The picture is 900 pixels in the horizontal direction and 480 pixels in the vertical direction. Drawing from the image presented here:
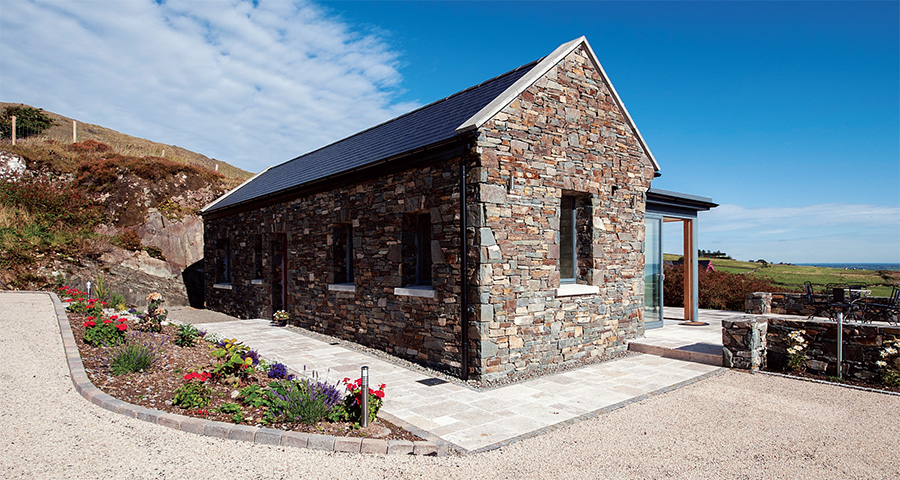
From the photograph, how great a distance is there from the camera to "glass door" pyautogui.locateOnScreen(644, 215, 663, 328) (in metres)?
11.5

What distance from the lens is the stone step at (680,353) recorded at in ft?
27.5

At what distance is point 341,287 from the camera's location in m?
10.5

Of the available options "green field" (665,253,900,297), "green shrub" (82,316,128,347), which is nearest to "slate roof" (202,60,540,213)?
"green shrub" (82,316,128,347)

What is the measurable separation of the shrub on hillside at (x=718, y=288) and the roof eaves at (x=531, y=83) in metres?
8.49

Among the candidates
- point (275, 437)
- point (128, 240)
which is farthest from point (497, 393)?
point (128, 240)

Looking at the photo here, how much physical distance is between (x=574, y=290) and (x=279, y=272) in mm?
8940

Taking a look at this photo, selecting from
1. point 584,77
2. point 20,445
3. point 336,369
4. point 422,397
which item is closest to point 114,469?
point 20,445

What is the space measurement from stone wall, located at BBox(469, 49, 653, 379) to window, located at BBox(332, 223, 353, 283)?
15.8ft

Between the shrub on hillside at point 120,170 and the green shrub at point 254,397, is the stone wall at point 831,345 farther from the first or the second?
the shrub on hillside at point 120,170

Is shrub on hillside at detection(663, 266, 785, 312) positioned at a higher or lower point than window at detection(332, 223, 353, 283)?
lower

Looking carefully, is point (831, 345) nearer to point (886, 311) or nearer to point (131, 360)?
point (886, 311)

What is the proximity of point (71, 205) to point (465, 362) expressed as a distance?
63.8 ft

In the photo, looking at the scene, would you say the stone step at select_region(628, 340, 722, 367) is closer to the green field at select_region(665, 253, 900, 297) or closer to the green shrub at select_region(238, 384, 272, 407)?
the green shrub at select_region(238, 384, 272, 407)

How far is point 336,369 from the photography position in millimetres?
7988
